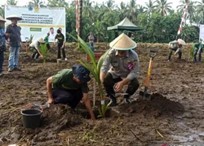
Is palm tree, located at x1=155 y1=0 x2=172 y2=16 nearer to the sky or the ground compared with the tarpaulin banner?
nearer to the sky

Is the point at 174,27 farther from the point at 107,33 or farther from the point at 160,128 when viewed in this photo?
the point at 160,128

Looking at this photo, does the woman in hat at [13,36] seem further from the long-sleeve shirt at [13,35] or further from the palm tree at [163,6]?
the palm tree at [163,6]

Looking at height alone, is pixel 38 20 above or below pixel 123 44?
above

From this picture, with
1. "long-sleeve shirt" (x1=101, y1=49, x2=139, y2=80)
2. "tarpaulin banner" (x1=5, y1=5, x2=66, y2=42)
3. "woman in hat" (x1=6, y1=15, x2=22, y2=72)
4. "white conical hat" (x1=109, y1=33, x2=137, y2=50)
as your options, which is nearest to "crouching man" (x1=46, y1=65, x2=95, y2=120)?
"long-sleeve shirt" (x1=101, y1=49, x2=139, y2=80)

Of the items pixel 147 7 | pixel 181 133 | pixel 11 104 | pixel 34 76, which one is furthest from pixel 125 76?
pixel 147 7

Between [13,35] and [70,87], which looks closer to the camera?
[70,87]

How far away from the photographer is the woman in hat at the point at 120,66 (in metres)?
4.96

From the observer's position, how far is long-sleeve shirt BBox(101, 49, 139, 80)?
509cm

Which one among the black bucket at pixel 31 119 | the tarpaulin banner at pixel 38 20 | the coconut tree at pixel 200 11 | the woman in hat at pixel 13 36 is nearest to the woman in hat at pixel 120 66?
the black bucket at pixel 31 119

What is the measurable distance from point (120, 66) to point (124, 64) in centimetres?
7

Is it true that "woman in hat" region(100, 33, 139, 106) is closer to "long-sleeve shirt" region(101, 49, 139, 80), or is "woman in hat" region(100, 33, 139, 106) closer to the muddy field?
"long-sleeve shirt" region(101, 49, 139, 80)

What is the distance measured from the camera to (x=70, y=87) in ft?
15.4

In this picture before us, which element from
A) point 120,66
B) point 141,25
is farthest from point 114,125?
point 141,25

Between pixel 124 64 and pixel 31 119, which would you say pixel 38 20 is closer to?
pixel 124 64
